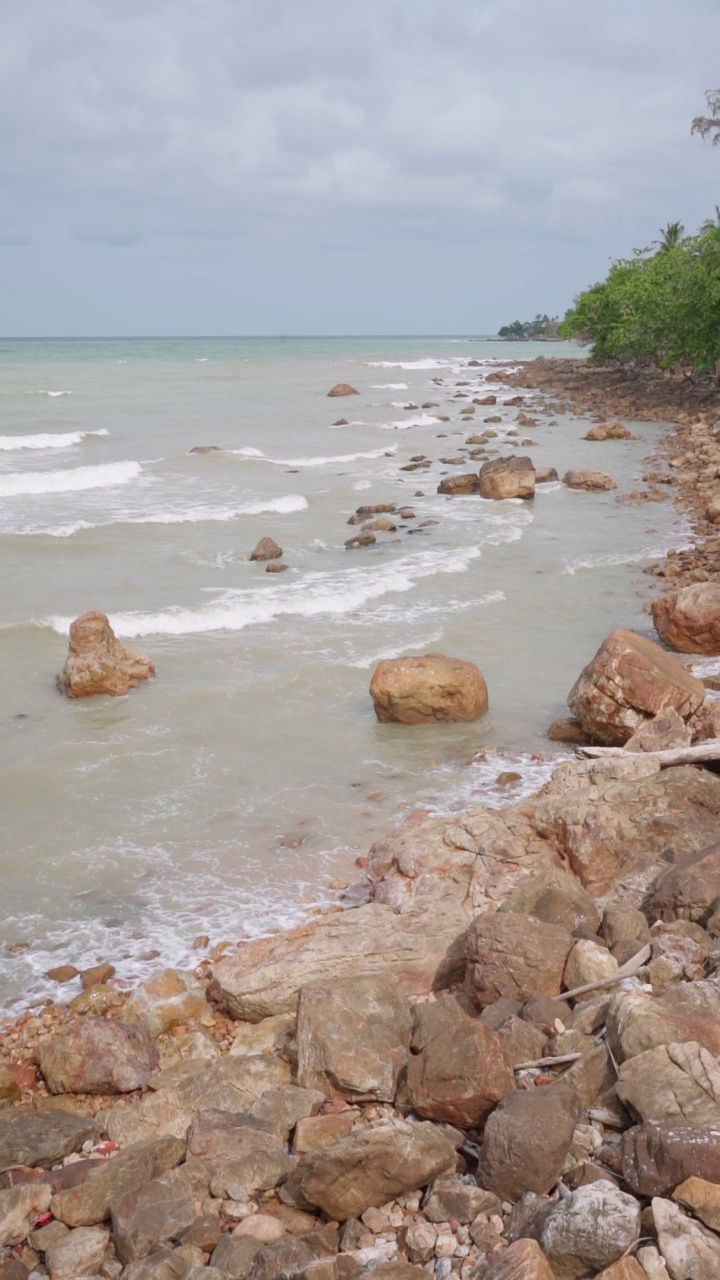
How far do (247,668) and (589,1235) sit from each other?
966 cm

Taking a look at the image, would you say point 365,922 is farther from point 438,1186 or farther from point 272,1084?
point 438,1186

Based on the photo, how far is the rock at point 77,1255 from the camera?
179 inches

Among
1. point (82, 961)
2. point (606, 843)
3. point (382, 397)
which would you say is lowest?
point (82, 961)

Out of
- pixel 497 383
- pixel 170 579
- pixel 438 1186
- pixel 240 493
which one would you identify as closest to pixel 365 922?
pixel 438 1186

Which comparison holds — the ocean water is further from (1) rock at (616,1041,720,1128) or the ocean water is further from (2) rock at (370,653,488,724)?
(1) rock at (616,1041,720,1128)

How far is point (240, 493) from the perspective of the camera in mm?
26422

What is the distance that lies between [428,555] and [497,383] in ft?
172

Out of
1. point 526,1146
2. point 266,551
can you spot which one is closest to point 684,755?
point 526,1146

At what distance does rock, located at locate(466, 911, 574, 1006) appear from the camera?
5828 mm

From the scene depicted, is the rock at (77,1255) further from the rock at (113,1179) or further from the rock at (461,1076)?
the rock at (461,1076)

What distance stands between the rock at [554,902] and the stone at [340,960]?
0.47 metres

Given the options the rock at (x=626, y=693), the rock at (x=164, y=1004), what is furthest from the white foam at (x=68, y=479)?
the rock at (x=164, y=1004)

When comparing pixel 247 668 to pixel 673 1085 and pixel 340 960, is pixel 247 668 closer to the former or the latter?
pixel 340 960

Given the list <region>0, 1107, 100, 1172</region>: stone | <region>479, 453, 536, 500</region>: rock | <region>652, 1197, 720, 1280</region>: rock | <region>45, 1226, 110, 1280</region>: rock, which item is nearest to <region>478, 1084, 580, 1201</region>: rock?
<region>652, 1197, 720, 1280</region>: rock
